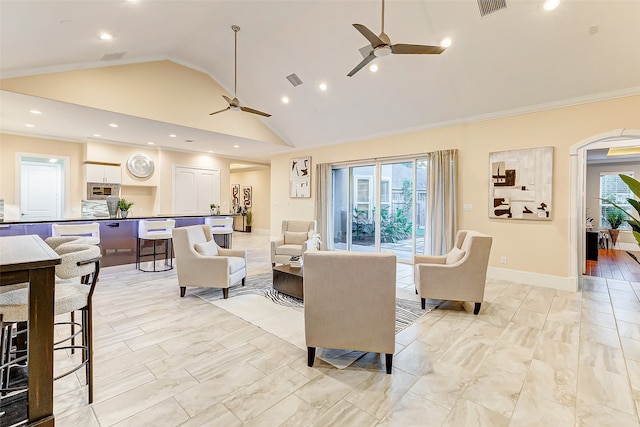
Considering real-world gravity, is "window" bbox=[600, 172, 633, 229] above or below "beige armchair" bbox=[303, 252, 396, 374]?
above

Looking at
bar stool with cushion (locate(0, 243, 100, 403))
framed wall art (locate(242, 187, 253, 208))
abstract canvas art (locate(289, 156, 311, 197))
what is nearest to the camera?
bar stool with cushion (locate(0, 243, 100, 403))

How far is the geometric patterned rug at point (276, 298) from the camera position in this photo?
3.34 m

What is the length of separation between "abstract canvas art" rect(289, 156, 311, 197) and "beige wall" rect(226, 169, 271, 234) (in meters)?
3.44

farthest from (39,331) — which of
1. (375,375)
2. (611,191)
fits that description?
(611,191)

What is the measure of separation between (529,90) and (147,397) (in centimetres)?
587

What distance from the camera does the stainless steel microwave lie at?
24.2 ft

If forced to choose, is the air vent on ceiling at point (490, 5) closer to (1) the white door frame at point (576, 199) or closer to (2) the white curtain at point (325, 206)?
(1) the white door frame at point (576, 199)

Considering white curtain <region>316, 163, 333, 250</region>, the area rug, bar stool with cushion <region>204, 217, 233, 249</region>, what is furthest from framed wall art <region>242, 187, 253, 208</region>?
the area rug

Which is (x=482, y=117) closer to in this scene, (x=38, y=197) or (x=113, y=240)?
(x=113, y=240)

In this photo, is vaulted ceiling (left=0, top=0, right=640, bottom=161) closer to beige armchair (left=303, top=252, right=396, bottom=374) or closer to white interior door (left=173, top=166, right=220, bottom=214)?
white interior door (left=173, top=166, right=220, bottom=214)

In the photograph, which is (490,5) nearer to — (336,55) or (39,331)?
(336,55)

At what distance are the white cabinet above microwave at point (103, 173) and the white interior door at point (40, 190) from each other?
34.6 inches

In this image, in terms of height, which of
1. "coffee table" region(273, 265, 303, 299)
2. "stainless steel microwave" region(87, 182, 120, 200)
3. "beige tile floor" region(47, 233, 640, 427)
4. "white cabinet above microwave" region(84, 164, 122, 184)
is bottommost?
"beige tile floor" region(47, 233, 640, 427)

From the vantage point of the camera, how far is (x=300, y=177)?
27.3 ft
